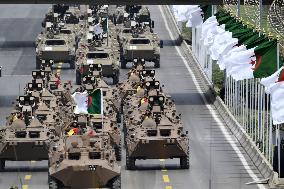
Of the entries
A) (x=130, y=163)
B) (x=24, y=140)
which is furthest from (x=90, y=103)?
(x=24, y=140)

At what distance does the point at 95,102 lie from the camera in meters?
56.9

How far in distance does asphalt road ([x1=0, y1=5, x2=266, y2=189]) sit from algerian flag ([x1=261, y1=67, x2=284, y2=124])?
11.5ft

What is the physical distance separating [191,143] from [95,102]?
25.1ft

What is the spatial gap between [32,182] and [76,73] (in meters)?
27.5

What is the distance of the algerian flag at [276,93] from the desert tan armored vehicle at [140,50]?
33725 millimetres

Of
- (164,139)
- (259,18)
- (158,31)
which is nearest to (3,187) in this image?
(164,139)

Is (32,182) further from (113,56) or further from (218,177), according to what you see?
(113,56)

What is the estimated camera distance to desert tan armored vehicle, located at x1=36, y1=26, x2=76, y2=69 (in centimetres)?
8712

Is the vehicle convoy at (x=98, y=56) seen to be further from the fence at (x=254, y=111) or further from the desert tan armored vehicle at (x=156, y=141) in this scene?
the desert tan armored vehicle at (x=156, y=141)

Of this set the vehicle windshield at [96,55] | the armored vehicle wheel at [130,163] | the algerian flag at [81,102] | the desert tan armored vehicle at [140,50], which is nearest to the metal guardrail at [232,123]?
the desert tan armored vehicle at [140,50]

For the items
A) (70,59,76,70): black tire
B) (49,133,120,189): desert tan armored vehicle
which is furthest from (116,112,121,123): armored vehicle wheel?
(70,59,76,70): black tire

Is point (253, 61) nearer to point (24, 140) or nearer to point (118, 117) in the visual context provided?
point (24, 140)

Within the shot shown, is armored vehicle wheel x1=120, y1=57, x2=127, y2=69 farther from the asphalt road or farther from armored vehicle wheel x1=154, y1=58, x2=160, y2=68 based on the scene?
armored vehicle wheel x1=154, y1=58, x2=160, y2=68

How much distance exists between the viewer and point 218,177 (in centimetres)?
5594
